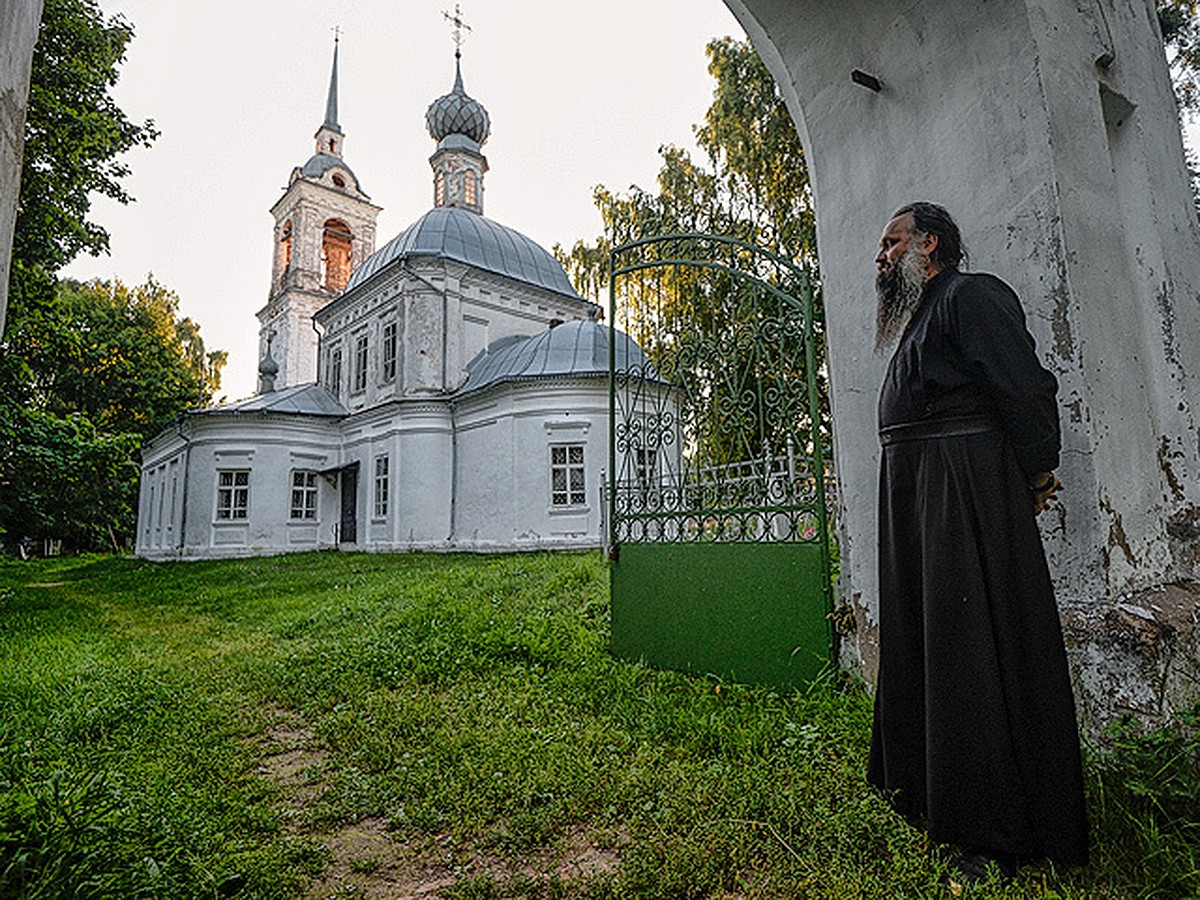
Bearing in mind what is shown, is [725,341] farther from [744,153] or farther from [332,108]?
[332,108]

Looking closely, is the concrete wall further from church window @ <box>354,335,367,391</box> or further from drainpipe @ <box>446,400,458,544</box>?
church window @ <box>354,335,367,391</box>

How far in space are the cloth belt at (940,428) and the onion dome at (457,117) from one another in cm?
2429

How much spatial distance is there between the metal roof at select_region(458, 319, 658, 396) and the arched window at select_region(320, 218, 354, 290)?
45.6ft

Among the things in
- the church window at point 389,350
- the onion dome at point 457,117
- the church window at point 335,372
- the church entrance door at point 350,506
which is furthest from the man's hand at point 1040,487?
the onion dome at point 457,117

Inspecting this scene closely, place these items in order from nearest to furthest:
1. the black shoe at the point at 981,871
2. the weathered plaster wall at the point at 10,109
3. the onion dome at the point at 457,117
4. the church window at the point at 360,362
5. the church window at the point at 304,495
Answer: the weathered plaster wall at the point at 10,109
the black shoe at the point at 981,871
the church window at the point at 304,495
the church window at the point at 360,362
the onion dome at the point at 457,117

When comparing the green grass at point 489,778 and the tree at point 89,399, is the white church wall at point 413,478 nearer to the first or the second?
the tree at point 89,399

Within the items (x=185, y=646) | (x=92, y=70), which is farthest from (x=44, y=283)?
(x=185, y=646)

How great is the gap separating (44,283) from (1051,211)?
29.4ft

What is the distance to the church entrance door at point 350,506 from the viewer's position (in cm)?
1839

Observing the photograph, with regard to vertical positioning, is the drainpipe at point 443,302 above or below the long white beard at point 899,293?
above

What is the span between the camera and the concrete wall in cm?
228

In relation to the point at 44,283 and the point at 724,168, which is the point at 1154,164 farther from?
the point at 724,168

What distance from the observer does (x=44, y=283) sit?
7.12 m

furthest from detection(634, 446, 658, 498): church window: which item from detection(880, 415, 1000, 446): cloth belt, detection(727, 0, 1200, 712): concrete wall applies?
detection(880, 415, 1000, 446): cloth belt
